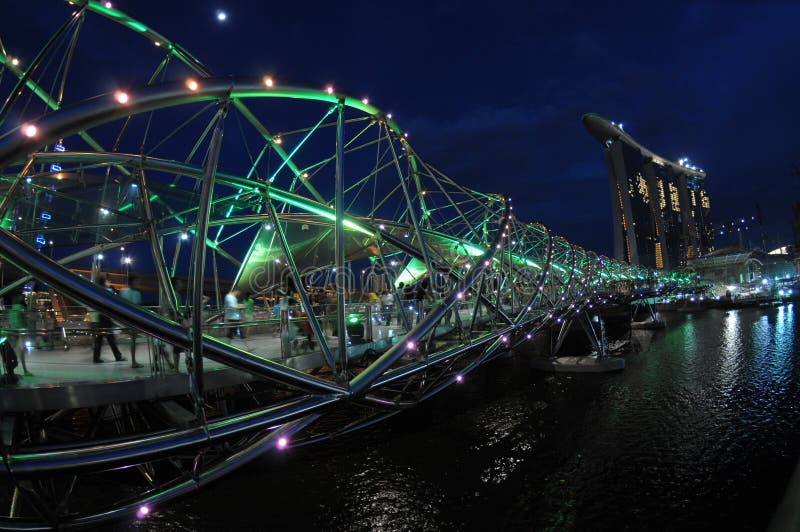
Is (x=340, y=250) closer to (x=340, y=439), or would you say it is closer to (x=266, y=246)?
(x=340, y=439)

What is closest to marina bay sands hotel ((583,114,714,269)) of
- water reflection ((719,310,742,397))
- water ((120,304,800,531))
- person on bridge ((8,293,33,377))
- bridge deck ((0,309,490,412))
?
water reflection ((719,310,742,397))

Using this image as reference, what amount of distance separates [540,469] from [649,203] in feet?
525

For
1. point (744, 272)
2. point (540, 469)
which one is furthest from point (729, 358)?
point (744, 272)

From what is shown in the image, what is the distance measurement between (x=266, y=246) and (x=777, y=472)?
28.8m

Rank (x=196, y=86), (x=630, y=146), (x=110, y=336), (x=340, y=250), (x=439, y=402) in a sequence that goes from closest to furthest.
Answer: (x=196, y=86) < (x=110, y=336) < (x=340, y=250) < (x=439, y=402) < (x=630, y=146)

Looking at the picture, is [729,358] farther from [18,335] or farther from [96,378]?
[18,335]

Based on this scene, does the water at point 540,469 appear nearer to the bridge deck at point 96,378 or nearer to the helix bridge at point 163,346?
the helix bridge at point 163,346

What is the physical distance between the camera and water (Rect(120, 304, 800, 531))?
35.8 ft

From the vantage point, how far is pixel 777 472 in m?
12.8

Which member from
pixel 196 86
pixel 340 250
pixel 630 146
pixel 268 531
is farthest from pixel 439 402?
pixel 630 146

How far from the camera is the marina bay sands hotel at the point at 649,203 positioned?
5010 inches

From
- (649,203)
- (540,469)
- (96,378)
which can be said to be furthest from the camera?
(649,203)

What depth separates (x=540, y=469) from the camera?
13.5 m

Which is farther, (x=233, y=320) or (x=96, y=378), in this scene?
(x=233, y=320)
